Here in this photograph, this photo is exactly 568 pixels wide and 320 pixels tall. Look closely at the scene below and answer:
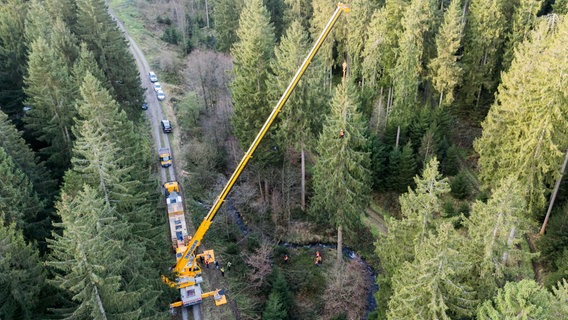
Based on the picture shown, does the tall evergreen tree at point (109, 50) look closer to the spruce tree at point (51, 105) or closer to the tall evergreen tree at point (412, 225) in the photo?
the spruce tree at point (51, 105)

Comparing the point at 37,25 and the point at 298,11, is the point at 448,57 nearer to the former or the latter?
the point at 298,11

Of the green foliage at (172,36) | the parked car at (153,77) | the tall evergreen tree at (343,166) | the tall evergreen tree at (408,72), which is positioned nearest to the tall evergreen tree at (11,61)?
the parked car at (153,77)

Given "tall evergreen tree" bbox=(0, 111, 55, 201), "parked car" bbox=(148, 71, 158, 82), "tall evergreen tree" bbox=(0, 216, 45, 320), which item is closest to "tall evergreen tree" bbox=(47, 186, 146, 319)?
"tall evergreen tree" bbox=(0, 216, 45, 320)

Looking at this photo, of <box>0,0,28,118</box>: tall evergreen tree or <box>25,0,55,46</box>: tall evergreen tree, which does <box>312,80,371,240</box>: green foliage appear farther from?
<box>0,0,28,118</box>: tall evergreen tree

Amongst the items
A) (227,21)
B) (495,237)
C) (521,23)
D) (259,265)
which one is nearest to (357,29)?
(521,23)

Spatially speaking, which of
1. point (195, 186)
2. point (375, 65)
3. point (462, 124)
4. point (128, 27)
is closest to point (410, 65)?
point (375, 65)

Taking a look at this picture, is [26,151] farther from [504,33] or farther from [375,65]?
[504,33]
